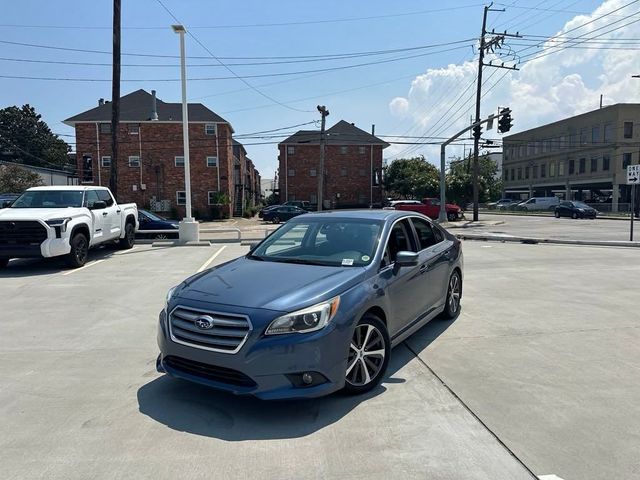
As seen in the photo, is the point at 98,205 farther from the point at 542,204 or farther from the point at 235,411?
the point at 542,204

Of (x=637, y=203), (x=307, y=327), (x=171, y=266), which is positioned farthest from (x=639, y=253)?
(x=637, y=203)

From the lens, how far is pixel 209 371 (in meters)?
3.78

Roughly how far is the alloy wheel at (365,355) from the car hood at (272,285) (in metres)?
0.44

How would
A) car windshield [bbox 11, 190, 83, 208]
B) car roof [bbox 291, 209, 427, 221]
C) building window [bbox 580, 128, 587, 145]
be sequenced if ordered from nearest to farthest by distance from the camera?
car roof [bbox 291, 209, 427, 221] < car windshield [bbox 11, 190, 83, 208] < building window [bbox 580, 128, 587, 145]

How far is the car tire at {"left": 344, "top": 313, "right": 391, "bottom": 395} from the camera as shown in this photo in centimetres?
406

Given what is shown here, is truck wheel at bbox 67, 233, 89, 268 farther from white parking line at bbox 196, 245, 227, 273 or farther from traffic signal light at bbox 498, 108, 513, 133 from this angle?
traffic signal light at bbox 498, 108, 513, 133

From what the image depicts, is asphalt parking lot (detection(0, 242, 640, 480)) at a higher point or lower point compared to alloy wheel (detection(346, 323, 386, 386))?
lower

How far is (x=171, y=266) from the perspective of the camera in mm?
11883

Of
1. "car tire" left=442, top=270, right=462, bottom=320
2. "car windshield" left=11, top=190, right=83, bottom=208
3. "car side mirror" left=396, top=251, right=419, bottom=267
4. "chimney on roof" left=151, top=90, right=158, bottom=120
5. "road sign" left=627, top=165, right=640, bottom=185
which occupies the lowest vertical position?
"car tire" left=442, top=270, right=462, bottom=320

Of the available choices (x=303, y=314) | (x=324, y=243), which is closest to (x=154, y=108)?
(x=324, y=243)

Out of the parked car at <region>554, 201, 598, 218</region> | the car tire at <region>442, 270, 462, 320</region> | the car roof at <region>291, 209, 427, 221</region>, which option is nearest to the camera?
the car roof at <region>291, 209, 427, 221</region>

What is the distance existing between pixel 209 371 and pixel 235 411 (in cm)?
41

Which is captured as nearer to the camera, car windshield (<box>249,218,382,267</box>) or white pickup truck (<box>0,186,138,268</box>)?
car windshield (<box>249,218,382,267</box>)

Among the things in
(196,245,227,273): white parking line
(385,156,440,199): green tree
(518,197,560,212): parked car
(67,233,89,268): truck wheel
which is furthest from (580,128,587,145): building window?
(67,233,89,268): truck wheel
